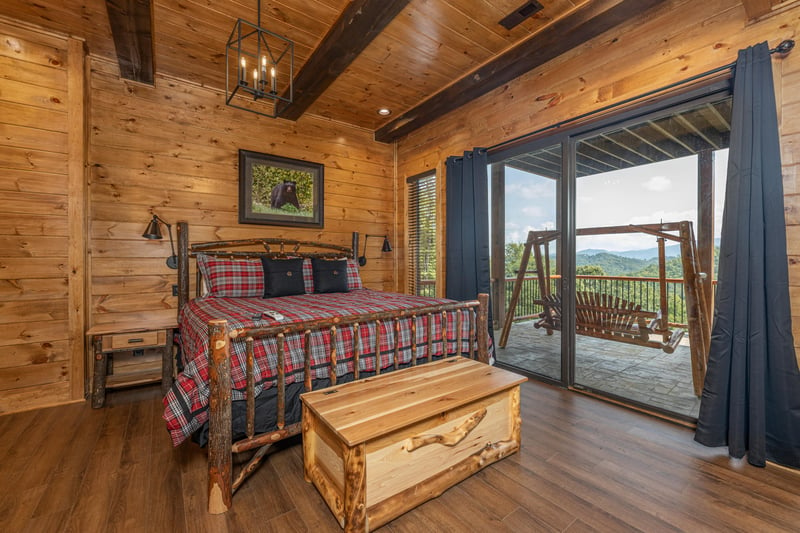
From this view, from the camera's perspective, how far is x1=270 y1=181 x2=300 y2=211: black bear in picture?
12.8 feet

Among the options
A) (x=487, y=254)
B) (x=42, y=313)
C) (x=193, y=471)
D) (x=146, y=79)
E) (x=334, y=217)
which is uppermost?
(x=146, y=79)

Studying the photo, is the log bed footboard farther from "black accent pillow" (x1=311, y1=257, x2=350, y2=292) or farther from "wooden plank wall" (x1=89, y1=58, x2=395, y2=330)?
"wooden plank wall" (x1=89, y1=58, x2=395, y2=330)

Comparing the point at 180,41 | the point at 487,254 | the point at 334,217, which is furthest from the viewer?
the point at 334,217

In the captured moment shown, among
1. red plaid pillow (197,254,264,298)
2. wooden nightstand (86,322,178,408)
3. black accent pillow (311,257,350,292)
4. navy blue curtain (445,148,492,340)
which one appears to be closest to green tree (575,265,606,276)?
navy blue curtain (445,148,492,340)

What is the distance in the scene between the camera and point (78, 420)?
2.43m

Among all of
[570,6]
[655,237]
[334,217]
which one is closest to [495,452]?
[655,237]

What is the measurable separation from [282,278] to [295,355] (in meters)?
1.48

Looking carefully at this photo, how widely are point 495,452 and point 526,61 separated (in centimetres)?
290

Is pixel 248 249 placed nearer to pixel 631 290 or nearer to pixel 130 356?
pixel 130 356

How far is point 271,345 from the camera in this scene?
184cm

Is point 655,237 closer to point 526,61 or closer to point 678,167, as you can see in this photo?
point 678,167

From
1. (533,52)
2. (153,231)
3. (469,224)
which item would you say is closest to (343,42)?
(533,52)

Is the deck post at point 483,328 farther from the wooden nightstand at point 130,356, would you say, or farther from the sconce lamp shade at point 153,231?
the sconce lamp shade at point 153,231

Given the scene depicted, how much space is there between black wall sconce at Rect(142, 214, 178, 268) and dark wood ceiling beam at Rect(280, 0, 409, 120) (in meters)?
1.56
